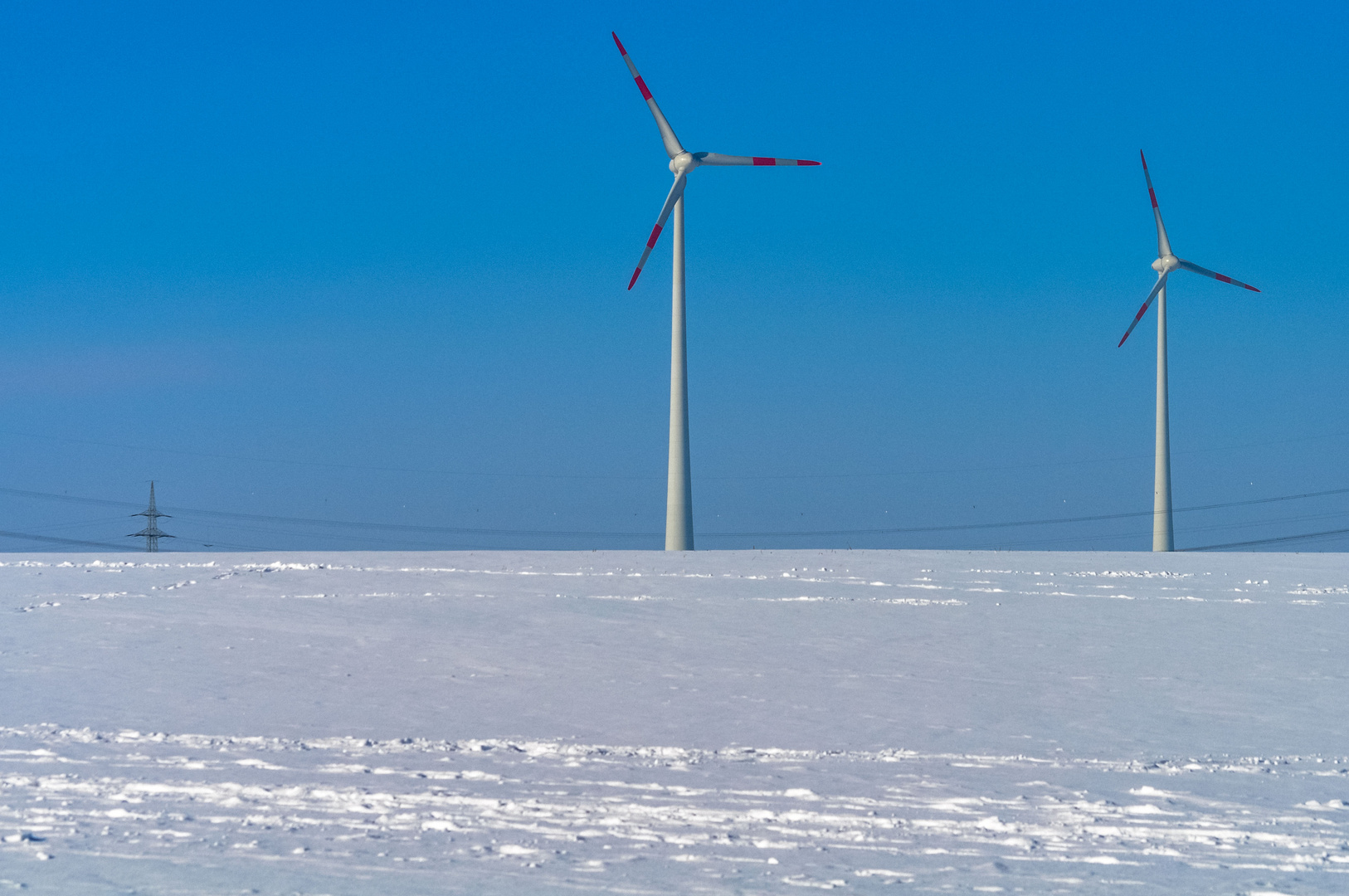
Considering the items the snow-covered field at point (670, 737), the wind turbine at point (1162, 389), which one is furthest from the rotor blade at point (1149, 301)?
the snow-covered field at point (670, 737)

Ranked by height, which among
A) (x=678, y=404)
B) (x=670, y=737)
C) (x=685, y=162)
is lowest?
(x=670, y=737)

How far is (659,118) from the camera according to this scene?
48.0 m

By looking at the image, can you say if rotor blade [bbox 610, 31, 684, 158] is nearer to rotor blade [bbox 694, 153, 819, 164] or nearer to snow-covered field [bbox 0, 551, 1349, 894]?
rotor blade [bbox 694, 153, 819, 164]

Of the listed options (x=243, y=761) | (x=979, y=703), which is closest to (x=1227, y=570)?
(x=979, y=703)

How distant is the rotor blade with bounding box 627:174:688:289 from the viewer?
1714 inches

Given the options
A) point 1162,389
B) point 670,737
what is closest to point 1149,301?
point 1162,389

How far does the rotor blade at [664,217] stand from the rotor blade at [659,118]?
1672mm

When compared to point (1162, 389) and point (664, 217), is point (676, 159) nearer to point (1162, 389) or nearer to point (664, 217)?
point (664, 217)

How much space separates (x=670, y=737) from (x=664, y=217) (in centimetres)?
3350

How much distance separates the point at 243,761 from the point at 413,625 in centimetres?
913

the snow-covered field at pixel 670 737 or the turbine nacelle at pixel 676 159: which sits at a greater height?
the turbine nacelle at pixel 676 159

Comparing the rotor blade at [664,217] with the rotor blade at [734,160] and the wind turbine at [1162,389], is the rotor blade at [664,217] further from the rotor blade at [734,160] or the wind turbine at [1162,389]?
the wind turbine at [1162,389]

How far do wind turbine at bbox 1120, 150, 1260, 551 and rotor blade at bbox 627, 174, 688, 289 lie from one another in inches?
952

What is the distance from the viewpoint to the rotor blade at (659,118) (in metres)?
47.5
